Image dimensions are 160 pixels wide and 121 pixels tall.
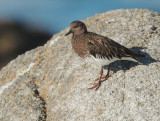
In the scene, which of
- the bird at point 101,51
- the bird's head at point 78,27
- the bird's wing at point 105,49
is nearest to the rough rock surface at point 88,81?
the bird at point 101,51

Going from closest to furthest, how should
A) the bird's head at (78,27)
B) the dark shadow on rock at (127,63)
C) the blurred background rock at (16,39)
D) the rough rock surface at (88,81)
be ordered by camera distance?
the rough rock surface at (88,81)
the dark shadow on rock at (127,63)
the bird's head at (78,27)
the blurred background rock at (16,39)

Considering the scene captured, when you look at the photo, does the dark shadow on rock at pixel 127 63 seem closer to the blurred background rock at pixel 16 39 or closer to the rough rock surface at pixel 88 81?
the rough rock surface at pixel 88 81

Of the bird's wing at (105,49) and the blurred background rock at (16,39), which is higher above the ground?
the blurred background rock at (16,39)

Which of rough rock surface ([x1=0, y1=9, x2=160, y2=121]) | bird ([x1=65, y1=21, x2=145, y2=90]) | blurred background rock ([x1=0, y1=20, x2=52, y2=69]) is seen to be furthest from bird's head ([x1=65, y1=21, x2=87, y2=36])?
blurred background rock ([x1=0, y1=20, x2=52, y2=69])

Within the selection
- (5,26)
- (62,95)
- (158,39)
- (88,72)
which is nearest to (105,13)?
(158,39)

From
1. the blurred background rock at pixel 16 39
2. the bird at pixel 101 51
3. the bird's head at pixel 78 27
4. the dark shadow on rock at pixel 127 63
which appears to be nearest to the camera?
the bird at pixel 101 51

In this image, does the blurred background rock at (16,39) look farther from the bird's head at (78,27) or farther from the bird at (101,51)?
the bird at (101,51)

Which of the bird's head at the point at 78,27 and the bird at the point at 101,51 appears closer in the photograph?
the bird at the point at 101,51

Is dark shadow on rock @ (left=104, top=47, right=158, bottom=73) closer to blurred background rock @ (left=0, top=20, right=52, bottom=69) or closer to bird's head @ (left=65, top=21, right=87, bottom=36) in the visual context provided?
bird's head @ (left=65, top=21, right=87, bottom=36)

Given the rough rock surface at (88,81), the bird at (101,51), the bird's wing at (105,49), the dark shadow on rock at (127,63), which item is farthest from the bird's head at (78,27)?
the dark shadow on rock at (127,63)
